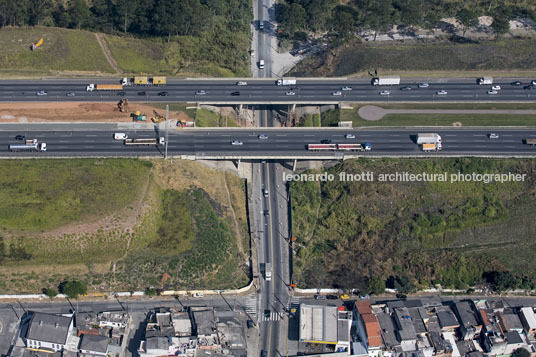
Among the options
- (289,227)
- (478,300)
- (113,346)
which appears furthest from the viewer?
(289,227)

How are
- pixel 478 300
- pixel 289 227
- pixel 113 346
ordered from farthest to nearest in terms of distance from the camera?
1. pixel 289 227
2. pixel 478 300
3. pixel 113 346

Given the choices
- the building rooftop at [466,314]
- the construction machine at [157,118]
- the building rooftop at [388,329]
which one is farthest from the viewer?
the construction machine at [157,118]

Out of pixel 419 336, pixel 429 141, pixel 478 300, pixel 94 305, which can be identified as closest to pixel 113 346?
pixel 94 305

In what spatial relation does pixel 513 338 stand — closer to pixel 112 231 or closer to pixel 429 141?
pixel 429 141

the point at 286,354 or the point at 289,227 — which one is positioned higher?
the point at 289,227

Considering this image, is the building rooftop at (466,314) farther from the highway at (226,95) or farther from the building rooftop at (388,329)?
the highway at (226,95)

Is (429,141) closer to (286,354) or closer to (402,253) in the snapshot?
(402,253)

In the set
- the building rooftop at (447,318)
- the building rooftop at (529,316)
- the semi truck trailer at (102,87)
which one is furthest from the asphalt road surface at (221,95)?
the building rooftop at (447,318)
